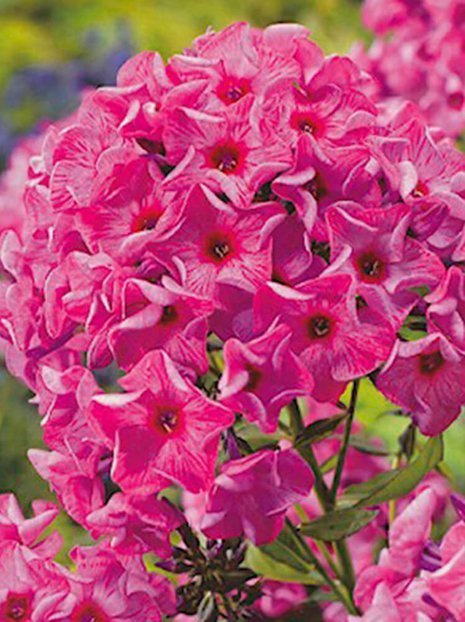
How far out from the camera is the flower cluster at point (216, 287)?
0.77 meters

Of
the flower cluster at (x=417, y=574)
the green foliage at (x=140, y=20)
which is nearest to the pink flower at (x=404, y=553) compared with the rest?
the flower cluster at (x=417, y=574)

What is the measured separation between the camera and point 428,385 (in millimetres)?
812

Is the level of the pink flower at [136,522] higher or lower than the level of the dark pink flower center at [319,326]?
lower

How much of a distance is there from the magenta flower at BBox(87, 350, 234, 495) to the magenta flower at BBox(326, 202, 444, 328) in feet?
0.37

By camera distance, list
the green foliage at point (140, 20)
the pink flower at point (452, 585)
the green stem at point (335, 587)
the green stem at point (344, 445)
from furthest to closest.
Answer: the green foliage at point (140, 20) → the green stem at point (335, 587) → the green stem at point (344, 445) → the pink flower at point (452, 585)

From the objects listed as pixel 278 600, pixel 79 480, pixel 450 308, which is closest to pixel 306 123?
pixel 450 308

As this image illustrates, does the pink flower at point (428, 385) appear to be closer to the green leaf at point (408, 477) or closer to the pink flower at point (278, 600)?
the green leaf at point (408, 477)

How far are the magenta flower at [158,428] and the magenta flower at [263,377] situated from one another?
0.01 meters

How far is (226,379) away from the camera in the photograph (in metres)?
0.76

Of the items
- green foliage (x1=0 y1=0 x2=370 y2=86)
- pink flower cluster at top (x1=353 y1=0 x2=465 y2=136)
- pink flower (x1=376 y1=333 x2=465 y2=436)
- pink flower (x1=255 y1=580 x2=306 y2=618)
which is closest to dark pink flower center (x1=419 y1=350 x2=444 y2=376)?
pink flower (x1=376 y1=333 x2=465 y2=436)

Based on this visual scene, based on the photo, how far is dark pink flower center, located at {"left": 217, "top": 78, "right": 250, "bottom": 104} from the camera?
0.84 m

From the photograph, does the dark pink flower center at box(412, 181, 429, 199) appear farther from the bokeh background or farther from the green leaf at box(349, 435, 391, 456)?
the bokeh background

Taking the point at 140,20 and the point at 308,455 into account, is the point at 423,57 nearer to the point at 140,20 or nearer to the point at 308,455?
the point at 308,455

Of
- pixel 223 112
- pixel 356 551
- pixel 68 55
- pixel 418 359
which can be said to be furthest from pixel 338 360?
pixel 68 55
